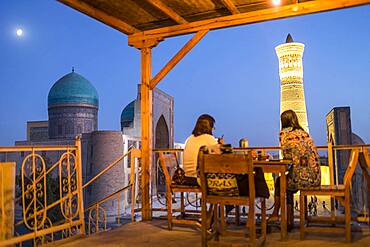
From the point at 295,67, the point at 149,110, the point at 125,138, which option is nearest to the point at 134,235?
the point at 149,110

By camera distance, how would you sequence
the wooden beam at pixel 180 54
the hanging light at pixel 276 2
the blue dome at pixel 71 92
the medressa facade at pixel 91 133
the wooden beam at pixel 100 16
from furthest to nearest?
the blue dome at pixel 71 92 → the medressa facade at pixel 91 133 → the wooden beam at pixel 180 54 → the hanging light at pixel 276 2 → the wooden beam at pixel 100 16

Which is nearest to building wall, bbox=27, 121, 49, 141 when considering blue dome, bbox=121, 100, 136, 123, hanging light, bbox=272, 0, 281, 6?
blue dome, bbox=121, 100, 136, 123

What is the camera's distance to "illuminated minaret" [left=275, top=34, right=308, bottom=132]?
19828mm

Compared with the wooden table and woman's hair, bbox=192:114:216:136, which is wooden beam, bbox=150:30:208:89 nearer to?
woman's hair, bbox=192:114:216:136

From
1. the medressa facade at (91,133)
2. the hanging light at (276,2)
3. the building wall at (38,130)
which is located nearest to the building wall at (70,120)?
the medressa facade at (91,133)

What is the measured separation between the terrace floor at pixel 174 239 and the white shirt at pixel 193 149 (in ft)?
2.50

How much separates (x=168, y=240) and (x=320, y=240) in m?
1.68

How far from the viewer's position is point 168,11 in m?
5.71

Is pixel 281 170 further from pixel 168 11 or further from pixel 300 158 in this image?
pixel 168 11

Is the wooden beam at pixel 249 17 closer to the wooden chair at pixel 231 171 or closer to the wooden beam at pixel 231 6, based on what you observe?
the wooden beam at pixel 231 6

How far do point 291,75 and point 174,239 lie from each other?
16.9m

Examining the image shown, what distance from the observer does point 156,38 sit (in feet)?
21.0

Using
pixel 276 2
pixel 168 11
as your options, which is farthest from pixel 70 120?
pixel 276 2

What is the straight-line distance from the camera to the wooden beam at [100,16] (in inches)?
208
